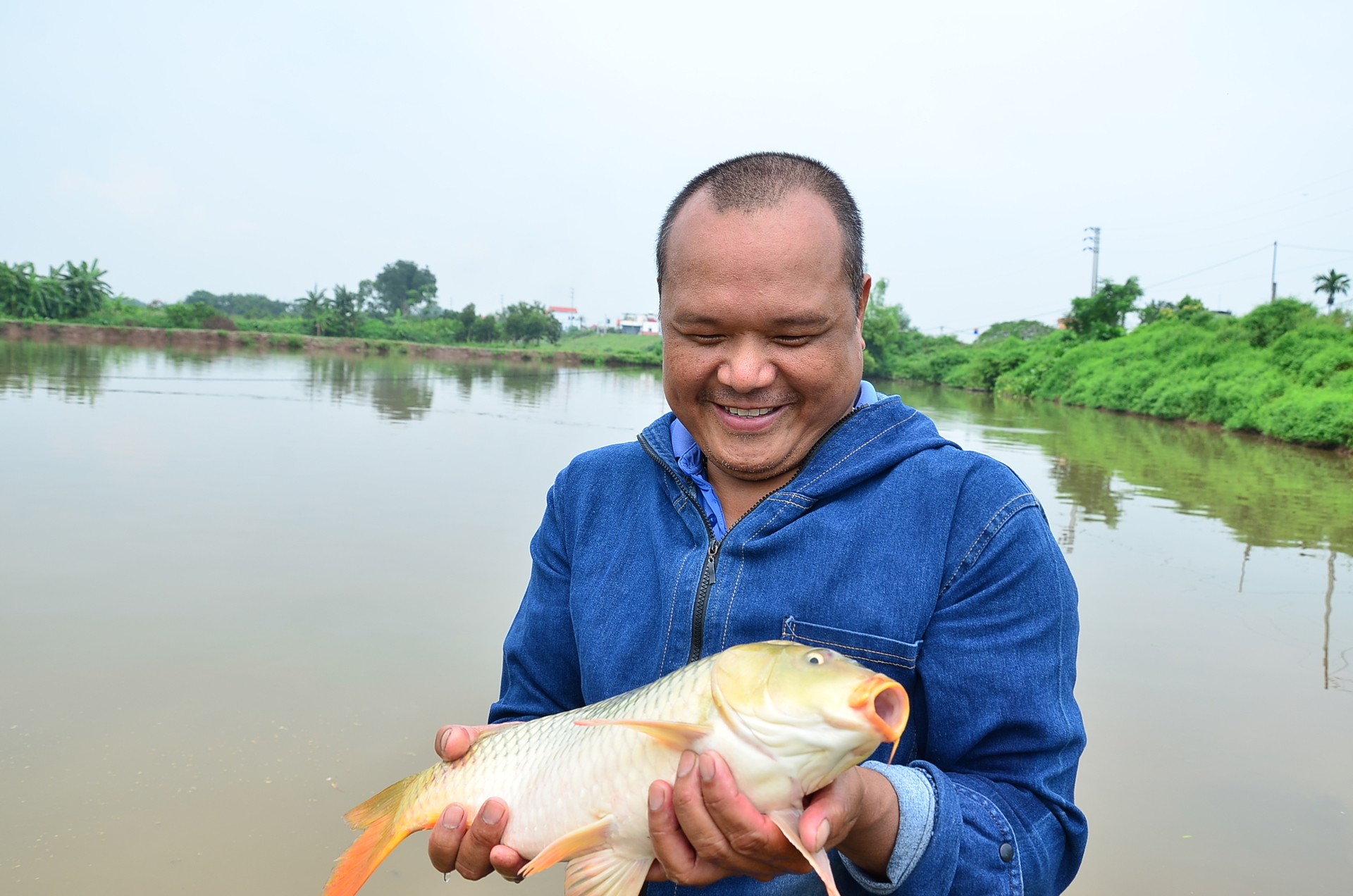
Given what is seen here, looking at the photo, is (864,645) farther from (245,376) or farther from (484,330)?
(484,330)

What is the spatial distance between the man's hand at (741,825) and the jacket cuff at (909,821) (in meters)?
0.01

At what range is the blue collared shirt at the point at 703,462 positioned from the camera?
1702 mm

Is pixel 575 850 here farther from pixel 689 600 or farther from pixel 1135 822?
pixel 1135 822

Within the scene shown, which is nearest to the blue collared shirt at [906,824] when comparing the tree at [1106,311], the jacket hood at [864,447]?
the jacket hood at [864,447]

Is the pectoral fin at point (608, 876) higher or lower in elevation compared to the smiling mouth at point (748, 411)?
lower

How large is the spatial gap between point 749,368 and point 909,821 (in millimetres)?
806

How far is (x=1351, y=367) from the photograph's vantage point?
19.8 metres

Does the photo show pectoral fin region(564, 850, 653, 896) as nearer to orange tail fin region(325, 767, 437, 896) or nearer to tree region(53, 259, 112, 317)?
orange tail fin region(325, 767, 437, 896)

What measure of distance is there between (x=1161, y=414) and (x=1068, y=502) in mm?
18821

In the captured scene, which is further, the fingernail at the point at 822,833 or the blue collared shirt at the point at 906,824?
the blue collared shirt at the point at 906,824

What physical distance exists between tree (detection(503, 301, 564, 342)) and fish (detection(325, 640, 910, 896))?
71689mm

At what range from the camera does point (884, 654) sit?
1.47m

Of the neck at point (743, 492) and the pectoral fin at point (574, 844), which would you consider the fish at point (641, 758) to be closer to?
the pectoral fin at point (574, 844)

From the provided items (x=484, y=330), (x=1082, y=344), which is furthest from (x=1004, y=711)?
(x=484, y=330)
